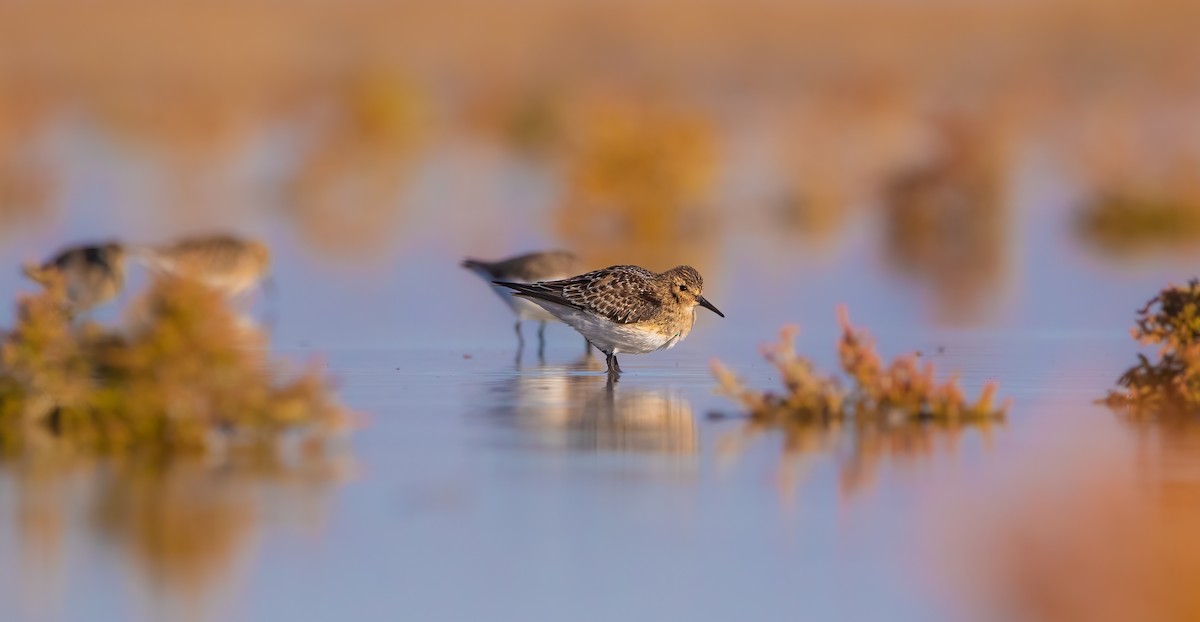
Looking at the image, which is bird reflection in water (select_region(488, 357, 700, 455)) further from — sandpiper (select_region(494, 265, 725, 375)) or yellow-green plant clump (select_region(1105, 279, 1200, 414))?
yellow-green plant clump (select_region(1105, 279, 1200, 414))

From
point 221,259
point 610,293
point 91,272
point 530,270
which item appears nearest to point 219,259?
point 221,259

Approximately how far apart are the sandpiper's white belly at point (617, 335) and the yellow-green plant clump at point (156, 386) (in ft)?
11.9

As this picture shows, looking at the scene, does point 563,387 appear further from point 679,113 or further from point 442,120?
point 442,120

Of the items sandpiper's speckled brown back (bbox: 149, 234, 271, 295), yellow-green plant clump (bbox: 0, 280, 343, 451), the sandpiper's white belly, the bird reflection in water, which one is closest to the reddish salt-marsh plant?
the bird reflection in water

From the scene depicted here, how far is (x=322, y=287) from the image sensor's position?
71.3ft

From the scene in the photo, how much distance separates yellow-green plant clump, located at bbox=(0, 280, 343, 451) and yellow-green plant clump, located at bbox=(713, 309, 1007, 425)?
104 inches

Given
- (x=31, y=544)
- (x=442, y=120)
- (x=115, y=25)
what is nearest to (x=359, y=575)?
(x=31, y=544)

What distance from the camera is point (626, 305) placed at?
14.6 m

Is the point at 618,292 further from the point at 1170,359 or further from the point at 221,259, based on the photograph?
the point at 221,259

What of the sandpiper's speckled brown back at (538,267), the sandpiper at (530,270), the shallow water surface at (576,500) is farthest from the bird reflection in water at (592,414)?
the sandpiper's speckled brown back at (538,267)

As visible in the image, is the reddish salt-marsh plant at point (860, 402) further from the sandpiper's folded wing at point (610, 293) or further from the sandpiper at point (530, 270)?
the sandpiper at point (530, 270)

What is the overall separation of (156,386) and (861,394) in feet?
13.2

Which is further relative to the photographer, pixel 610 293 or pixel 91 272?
pixel 91 272

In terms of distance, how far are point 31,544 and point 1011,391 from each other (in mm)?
7126
